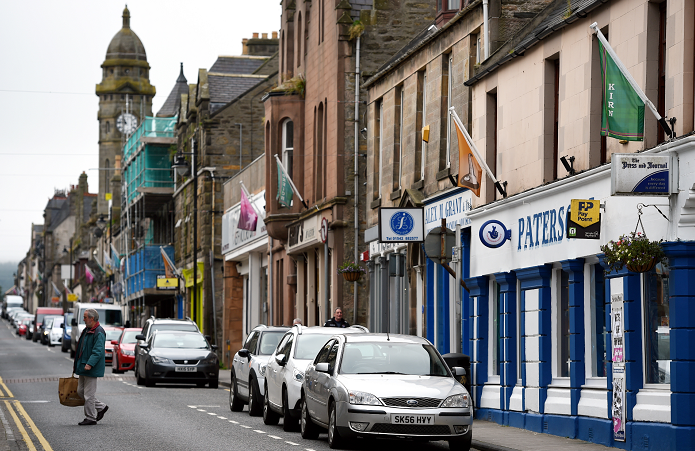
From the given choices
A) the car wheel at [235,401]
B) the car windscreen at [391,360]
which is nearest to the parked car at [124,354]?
the car wheel at [235,401]

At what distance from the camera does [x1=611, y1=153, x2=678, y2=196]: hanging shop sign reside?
14.2m

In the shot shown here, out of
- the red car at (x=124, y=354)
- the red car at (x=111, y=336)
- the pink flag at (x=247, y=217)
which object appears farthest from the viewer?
the red car at (x=111, y=336)

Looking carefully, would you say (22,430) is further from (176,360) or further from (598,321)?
(176,360)

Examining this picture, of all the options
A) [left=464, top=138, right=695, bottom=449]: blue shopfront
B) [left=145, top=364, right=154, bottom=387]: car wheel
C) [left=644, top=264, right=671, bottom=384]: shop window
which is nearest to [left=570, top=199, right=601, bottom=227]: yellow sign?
[left=464, top=138, right=695, bottom=449]: blue shopfront

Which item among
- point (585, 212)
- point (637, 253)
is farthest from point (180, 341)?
point (637, 253)

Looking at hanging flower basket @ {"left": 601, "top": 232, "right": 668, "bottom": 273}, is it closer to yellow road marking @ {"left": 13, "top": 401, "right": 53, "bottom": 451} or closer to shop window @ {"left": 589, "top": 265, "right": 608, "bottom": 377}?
shop window @ {"left": 589, "top": 265, "right": 608, "bottom": 377}

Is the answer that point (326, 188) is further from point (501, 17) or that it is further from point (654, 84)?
point (654, 84)

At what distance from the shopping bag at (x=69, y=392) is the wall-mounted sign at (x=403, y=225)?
297 inches

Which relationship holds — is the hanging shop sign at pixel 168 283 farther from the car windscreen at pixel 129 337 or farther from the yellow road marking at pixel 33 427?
the yellow road marking at pixel 33 427

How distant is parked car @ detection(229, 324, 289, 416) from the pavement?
4272mm

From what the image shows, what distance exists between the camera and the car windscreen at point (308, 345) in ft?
64.7

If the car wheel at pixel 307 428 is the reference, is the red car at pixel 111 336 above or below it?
above

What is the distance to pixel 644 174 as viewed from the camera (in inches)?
562

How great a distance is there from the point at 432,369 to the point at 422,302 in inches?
390
